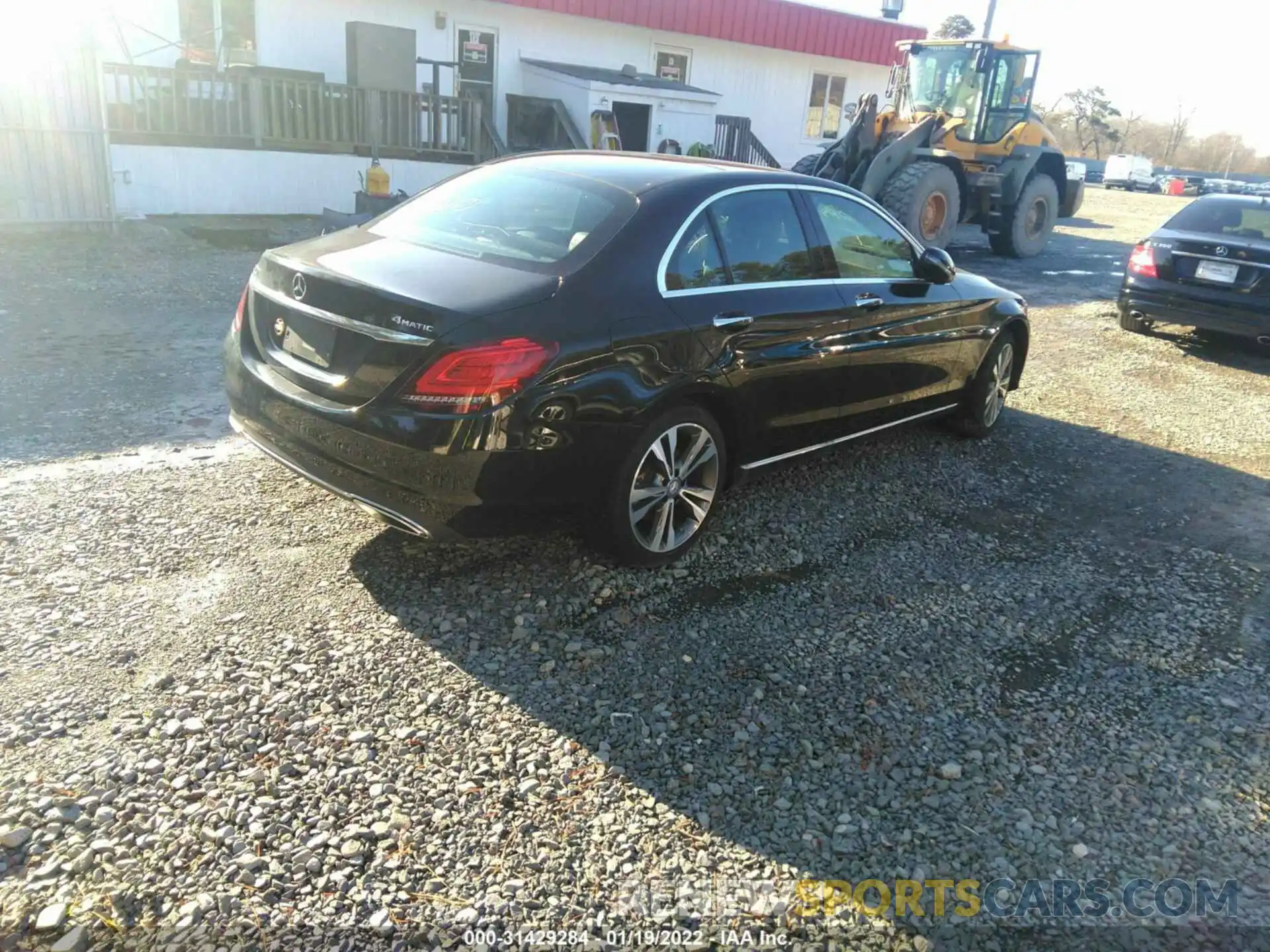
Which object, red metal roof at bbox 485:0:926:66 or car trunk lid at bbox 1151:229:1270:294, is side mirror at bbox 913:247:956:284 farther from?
red metal roof at bbox 485:0:926:66

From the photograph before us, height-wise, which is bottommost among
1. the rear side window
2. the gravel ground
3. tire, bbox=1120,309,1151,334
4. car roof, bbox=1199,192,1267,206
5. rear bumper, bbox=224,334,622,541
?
the gravel ground

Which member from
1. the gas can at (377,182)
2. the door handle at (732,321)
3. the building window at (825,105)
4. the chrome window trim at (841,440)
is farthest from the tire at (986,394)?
the building window at (825,105)

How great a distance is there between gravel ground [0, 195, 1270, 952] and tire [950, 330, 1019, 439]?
0.78m

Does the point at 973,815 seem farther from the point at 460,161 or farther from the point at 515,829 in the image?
the point at 460,161

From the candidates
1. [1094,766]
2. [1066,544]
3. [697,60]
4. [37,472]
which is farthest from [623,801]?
[697,60]

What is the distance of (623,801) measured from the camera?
279 cm

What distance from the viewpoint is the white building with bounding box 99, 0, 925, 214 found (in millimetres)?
12508

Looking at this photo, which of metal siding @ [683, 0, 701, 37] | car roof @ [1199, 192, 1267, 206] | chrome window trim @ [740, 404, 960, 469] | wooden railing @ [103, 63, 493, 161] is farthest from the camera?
metal siding @ [683, 0, 701, 37]

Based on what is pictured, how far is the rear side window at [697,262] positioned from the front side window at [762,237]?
72 millimetres

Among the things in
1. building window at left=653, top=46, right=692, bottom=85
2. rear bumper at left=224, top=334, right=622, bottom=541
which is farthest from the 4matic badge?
building window at left=653, top=46, right=692, bottom=85

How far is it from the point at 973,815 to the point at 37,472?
4.35 metres

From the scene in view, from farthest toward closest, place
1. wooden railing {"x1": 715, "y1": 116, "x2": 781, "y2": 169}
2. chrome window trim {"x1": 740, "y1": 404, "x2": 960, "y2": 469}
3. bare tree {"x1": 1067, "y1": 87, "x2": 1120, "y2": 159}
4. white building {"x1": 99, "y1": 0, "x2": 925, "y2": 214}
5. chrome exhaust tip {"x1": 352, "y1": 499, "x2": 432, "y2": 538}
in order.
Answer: bare tree {"x1": 1067, "y1": 87, "x2": 1120, "y2": 159}, wooden railing {"x1": 715, "y1": 116, "x2": 781, "y2": 169}, white building {"x1": 99, "y1": 0, "x2": 925, "y2": 214}, chrome window trim {"x1": 740, "y1": 404, "x2": 960, "y2": 469}, chrome exhaust tip {"x1": 352, "y1": 499, "x2": 432, "y2": 538}

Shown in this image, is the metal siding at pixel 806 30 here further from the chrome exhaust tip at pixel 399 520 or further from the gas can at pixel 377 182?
the chrome exhaust tip at pixel 399 520

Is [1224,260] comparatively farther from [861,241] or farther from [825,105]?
[825,105]
